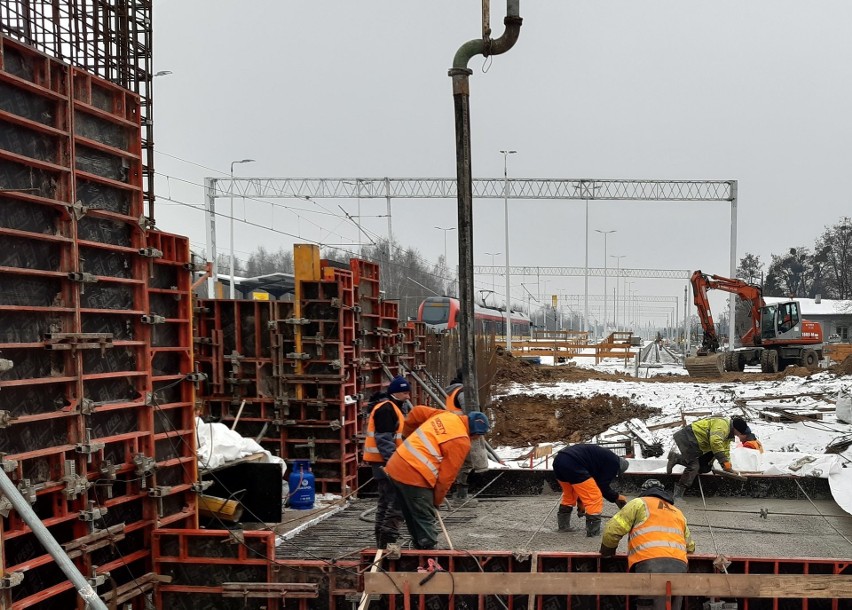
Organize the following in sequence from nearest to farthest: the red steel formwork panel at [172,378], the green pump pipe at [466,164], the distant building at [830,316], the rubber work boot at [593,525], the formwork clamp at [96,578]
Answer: the formwork clamp at [96,578] < the red steel formwork panel at [172,378] < the rubber work boot at [593,525] < the green pump pipe at [466,164] < the distant building at [830,316]

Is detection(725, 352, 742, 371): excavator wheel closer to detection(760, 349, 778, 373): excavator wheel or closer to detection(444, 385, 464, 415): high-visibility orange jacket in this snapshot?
detection(760, 349, 778, 373): excavator wheel

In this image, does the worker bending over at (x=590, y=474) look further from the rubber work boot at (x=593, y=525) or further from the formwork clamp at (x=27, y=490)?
the formwork clamp at (x=27, y=490)

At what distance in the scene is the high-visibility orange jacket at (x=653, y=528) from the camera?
6297 millimetres

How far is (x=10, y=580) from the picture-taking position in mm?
5461

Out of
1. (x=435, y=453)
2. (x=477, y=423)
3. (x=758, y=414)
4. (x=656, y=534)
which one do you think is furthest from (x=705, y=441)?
(x=758, y=414)

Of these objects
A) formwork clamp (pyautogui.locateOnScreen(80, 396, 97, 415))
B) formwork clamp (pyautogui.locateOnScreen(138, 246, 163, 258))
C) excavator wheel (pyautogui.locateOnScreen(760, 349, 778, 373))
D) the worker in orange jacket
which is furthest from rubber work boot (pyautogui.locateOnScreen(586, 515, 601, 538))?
excavator wheel (pyautogui.locateOnScreen(760, 349, 778, 373))

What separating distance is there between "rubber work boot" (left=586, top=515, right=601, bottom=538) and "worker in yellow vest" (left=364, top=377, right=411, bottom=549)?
2.02m

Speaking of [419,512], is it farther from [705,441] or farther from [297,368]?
[705,441]

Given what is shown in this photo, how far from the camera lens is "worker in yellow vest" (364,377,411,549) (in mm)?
7918

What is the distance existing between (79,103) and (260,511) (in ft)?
15.7

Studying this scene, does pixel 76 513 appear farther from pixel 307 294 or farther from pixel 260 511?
pixel 307 294

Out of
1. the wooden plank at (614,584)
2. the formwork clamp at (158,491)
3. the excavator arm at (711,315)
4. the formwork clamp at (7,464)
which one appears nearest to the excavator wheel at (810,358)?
the excavator arm at (711,315)

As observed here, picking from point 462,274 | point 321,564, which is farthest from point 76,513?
point 462,274

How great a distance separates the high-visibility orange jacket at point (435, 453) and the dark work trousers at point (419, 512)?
9 centimetres
